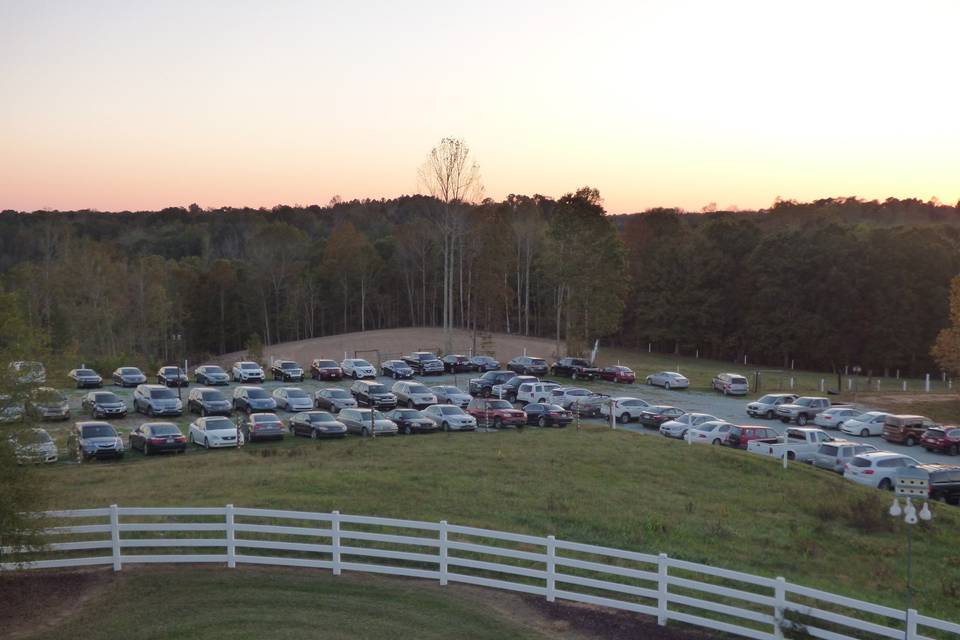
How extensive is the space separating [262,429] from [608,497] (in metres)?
17.1

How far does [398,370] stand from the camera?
2206 inches

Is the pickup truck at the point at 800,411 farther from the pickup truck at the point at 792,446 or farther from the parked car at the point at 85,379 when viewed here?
the parked car at the point at 85,379

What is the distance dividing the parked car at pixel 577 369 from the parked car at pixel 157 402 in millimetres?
27601

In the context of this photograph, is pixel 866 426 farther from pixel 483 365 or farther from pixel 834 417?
pixel 483 365

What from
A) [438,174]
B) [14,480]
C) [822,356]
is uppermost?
[438,174]

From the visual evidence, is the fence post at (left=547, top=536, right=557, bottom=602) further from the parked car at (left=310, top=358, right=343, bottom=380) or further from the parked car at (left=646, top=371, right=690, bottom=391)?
the parked car at (left=646, top=371, right=690, bottom=391)

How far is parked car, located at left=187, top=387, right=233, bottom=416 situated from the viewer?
39.4 m

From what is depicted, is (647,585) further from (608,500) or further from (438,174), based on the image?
(438,174)

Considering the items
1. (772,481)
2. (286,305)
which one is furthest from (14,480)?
(286,305)

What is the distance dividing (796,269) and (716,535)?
7034cm

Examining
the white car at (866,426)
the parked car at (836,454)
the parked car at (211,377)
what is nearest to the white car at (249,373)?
the parked car at (211,377)

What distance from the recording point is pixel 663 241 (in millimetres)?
95625

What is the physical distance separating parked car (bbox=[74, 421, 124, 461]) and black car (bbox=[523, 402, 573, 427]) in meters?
18.0

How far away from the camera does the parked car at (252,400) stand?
40500 millimetres
